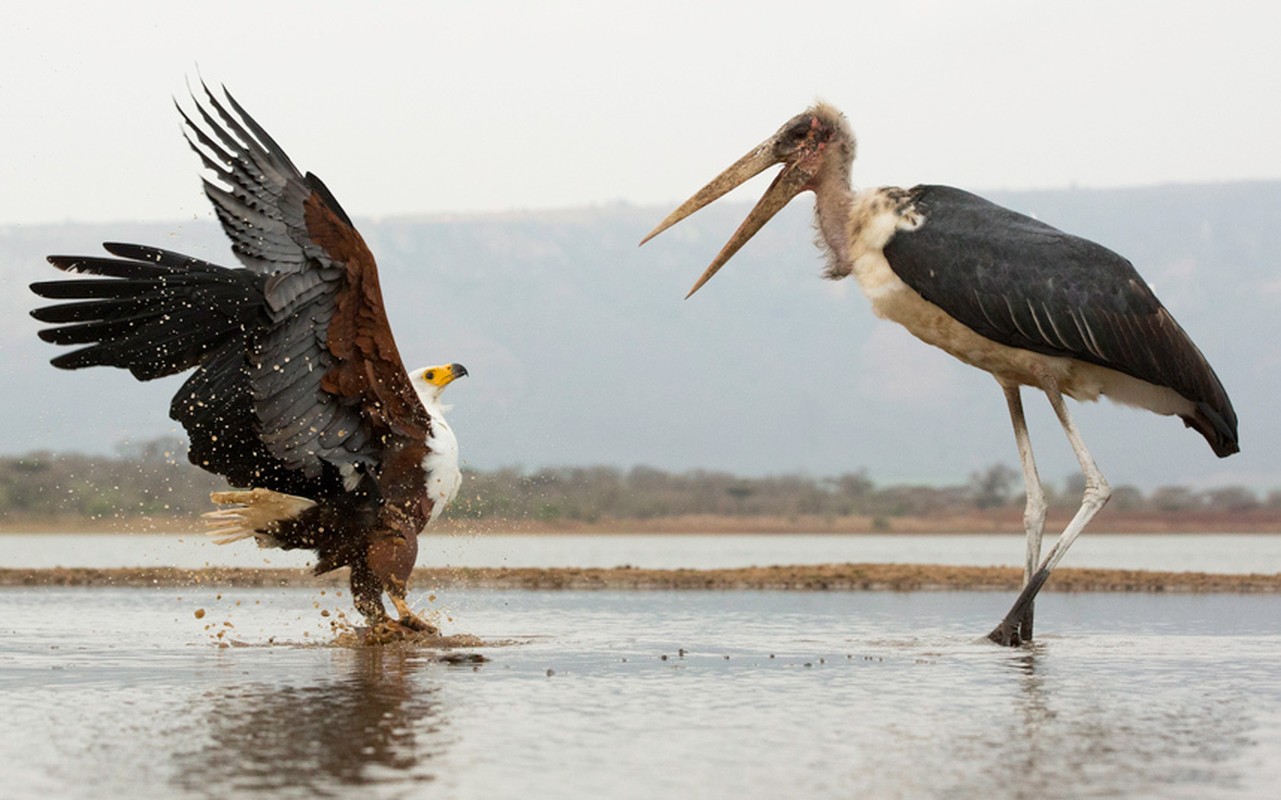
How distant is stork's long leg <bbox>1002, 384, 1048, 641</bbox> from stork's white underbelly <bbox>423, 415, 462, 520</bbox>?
342 cm

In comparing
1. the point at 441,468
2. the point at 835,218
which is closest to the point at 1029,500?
the point at 835,218

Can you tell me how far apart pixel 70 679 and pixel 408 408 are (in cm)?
272

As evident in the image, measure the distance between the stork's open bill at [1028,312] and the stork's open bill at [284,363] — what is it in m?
2.88

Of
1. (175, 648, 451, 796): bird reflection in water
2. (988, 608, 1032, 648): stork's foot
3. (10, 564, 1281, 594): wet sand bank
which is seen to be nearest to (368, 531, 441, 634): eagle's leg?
(175, 648, 451, 796): bird reflection in water

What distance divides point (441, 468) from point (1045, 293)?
3662mm

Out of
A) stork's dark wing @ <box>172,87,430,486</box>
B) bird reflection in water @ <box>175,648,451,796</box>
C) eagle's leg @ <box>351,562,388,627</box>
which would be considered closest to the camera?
bird reflection in water @ <box>175,648,451,796</box>

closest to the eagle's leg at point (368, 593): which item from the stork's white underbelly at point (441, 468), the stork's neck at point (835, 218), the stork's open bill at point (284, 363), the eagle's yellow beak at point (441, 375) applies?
the stork's open bill at point (284, 363)

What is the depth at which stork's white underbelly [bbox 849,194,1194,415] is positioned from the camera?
1058cm

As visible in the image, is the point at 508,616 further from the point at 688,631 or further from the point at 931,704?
the point at 931,704

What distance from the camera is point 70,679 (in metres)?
8.30

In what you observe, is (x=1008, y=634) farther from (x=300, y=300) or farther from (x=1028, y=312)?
(x=300, y=300)

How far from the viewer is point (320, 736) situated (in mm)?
6289

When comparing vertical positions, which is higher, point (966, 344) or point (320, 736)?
point (966, 344)

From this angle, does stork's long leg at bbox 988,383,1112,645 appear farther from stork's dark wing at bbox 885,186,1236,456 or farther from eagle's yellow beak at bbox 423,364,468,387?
eagle's yellow beak at bbox 423,364,468,387
